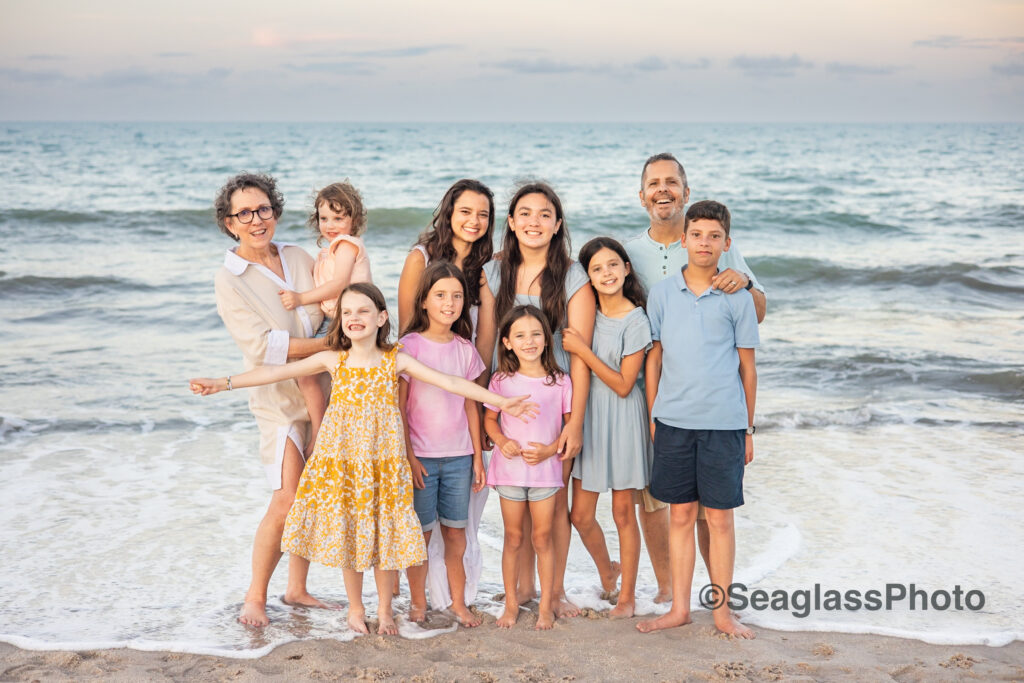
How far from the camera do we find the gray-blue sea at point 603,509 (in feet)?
13.2

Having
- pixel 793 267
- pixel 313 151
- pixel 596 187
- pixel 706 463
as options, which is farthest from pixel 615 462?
pixel 313 151

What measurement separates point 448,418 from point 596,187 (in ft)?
68.8

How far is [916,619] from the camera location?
3826 mm

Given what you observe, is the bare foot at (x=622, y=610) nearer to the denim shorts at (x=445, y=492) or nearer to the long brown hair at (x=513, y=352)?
the denim shorts at (x=445, y=492)

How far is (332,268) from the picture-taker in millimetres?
3707

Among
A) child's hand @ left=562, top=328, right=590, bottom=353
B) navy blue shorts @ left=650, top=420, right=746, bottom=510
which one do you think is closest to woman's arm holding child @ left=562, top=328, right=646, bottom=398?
child's hand @ left=562, top=328, right=590, bottom=353

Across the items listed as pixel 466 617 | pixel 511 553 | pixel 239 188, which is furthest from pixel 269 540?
pixel 239 188

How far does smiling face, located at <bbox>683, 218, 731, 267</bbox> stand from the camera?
134 inches

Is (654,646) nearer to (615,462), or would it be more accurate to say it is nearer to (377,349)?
(615,462)

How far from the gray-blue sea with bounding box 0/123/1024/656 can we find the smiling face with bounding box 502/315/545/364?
1.29 m

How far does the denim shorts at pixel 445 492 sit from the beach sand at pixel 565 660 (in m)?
0.49

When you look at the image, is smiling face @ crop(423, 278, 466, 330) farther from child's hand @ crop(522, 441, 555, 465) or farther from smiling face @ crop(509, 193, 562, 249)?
child's hand @ crop(522, 441, 555, 465)

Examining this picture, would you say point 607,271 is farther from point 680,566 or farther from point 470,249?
point 680,566

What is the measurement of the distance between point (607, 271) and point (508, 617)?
61.7 inches
